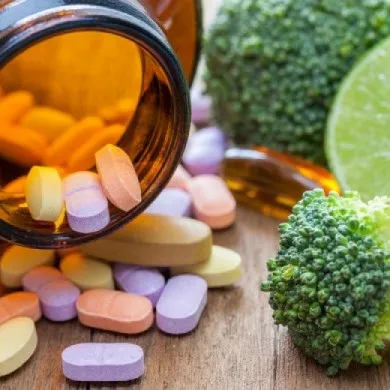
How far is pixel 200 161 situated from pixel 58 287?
14.8 inches

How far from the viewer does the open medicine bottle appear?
1.02m

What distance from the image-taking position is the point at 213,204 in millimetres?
1358

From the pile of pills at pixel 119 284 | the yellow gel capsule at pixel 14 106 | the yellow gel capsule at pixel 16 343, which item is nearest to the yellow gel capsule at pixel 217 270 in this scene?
the pile of pills at pixel 119 284

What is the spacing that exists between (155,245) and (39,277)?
159 millimetres

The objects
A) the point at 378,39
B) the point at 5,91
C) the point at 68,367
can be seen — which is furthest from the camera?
the point at 5,91

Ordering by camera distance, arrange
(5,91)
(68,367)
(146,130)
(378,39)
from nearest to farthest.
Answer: (68,367) < (146,130) < (378,39) < (5,91)

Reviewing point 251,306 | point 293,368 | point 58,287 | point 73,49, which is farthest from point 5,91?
point 293,368

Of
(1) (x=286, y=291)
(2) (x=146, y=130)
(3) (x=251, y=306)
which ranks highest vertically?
(2) (x=146, y=130)

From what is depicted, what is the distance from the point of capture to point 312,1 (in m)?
1.41

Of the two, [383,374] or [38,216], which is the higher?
[38,216]

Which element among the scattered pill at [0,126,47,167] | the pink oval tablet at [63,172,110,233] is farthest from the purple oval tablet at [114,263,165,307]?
A: the scattered pill at [0,126,47,167]

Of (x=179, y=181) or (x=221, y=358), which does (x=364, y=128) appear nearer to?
(x=179, y=181)

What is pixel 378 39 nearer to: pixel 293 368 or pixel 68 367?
pixel 293 368

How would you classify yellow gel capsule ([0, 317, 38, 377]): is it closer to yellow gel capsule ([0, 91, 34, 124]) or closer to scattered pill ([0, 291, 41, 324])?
scattered pill ([0, 291, 41, 324])
